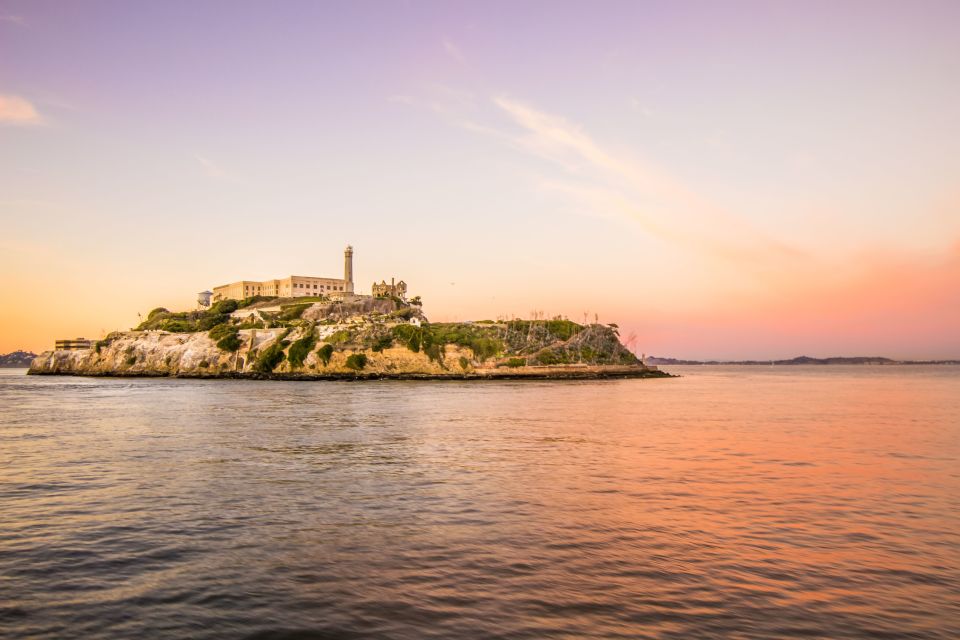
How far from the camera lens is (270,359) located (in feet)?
490

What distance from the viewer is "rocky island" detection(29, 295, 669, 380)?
146875mm

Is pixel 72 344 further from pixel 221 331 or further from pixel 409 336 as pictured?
pixel 409 336

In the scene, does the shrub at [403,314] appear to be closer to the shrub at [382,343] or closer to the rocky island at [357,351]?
the rocky island at [357,351]

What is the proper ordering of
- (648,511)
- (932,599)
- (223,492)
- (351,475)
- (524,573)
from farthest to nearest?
1. (351,475)
2. (223,492)
3. (648,511)
4. (524,573)
5. (932,599)

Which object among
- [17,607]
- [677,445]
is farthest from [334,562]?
[677,445]

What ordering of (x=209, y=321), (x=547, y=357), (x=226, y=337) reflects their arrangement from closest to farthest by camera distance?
(x=547, y=357)
(x=226, y=337)
(x=209, y=321)

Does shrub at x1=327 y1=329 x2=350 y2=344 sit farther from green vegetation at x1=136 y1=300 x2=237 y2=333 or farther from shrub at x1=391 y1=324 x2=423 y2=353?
green vegetation at x1=136 y1=300 x2=237 y2=333

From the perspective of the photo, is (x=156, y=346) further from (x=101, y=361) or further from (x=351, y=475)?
(x=351, y=475)

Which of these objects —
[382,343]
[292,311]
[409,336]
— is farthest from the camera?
[292,311]

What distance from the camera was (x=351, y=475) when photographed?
79.8 feet

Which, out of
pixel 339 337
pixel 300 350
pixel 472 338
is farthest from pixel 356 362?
pixel 472 338

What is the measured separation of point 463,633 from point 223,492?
45.4 ft

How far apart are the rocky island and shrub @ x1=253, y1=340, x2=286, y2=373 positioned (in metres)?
→ 0.25

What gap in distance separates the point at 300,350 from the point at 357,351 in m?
14.3
